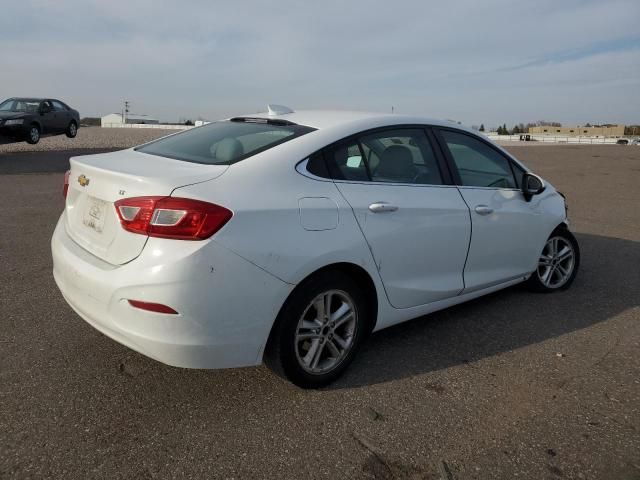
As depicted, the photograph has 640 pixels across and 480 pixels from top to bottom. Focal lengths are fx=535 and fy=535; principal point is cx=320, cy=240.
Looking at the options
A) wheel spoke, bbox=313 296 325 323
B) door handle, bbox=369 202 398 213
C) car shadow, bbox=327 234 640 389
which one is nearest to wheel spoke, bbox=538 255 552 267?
car shadow, bbox=327 234 640 389

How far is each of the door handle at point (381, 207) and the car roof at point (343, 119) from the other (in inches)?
21.7

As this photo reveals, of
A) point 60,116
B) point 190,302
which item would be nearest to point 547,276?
point 190,302

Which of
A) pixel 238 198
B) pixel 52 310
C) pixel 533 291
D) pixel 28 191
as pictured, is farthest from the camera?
pixel 28 191

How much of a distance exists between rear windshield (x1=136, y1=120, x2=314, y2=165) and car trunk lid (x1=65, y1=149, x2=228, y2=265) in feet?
0.45

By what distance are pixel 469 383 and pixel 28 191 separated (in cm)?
955

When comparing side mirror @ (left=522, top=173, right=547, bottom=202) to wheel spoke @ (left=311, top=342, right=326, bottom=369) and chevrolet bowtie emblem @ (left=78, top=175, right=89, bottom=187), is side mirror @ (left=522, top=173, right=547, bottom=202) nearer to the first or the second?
wheel spoke @ (left=311, top=342, right=326, bottom=369)

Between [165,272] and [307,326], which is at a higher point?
[165,272]

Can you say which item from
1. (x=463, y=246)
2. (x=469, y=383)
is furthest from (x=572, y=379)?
(x=463, y=246)

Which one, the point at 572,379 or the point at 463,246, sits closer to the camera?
the point at 572,379

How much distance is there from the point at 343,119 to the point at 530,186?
183cm

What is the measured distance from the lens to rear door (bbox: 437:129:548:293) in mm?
3879

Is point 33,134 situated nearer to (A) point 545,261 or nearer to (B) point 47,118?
(B) point 47,118

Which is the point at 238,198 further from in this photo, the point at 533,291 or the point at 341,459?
the point at 533,291

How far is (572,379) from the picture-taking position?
3.27 metres
